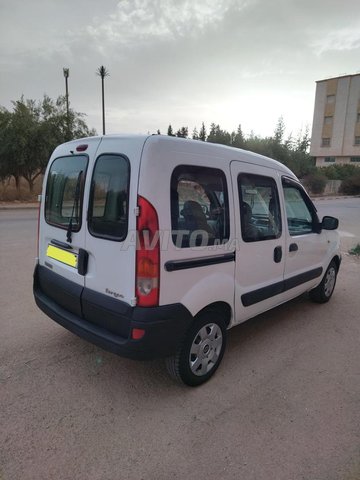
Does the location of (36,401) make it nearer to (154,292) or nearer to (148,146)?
(154,292)

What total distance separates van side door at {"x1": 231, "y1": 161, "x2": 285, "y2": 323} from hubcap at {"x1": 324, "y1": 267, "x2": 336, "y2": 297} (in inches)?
57.6

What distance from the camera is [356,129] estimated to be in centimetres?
5522

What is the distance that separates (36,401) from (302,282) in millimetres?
3077

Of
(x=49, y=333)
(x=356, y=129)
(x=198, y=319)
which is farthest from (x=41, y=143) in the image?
(x=356, y=129)

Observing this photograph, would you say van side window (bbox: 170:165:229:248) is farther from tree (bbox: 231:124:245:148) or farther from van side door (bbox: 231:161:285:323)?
tree (bbox: 231:124:245:148)

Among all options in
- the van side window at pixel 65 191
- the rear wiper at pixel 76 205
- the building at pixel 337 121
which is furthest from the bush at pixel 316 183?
the rear wiper at pixel 76 205

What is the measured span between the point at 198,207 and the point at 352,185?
42.9 meters

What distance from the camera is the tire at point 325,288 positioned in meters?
4.66

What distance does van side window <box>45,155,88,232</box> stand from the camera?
2705mm

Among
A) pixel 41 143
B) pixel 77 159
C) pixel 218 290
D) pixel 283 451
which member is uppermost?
pixel 41 143

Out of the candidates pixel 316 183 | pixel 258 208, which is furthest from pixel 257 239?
pixel 316 183

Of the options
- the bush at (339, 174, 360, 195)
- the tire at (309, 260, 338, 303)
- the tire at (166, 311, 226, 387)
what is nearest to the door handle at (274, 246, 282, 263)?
the tire at (166, 311, 226, 387)

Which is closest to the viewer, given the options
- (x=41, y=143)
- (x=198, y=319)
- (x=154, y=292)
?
(x=154, y=292)

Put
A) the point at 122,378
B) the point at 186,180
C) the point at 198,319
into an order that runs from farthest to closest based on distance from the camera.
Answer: the point at 122,378, the point at 198,319, the point at 186,180
